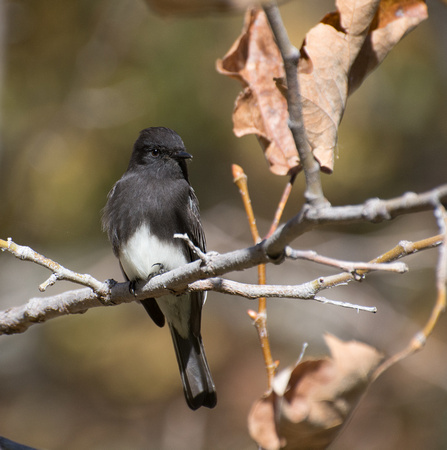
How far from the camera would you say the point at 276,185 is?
18.8 feet

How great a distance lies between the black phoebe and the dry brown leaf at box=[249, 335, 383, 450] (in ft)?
5.19

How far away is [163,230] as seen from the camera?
3.05m

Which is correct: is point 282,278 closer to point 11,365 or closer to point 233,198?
point 233,198

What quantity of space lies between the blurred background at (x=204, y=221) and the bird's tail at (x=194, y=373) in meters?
1.52

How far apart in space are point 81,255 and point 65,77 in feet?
5.55

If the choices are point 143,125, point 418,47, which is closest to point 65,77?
point 143,125

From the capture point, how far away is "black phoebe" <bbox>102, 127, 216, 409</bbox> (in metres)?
3.04

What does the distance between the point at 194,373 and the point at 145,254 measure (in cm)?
70

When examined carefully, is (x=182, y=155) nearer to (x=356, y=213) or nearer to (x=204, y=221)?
(x=204, y=221)

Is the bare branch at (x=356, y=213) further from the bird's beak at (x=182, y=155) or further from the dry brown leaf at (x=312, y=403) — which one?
the bird's beak at (x=182, y=155)

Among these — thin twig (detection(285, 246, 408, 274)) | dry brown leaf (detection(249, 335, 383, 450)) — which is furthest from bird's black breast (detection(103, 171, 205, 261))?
thin twig (detection(285, 246, 408, 274))

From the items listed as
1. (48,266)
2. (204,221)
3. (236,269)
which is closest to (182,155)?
(48,266)

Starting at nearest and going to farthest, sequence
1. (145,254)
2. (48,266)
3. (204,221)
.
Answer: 1. (48,266)
2. (145,254)
3. (204,221)

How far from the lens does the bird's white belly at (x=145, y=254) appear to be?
3.01m
